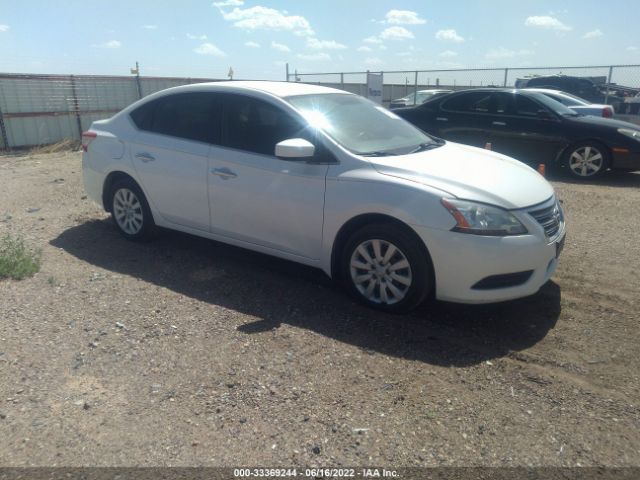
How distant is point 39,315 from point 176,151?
1.93 meters

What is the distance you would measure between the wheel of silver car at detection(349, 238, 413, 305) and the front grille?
1012mm

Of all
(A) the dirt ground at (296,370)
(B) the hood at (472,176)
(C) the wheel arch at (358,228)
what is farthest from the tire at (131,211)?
(B) the hood at (472,176)

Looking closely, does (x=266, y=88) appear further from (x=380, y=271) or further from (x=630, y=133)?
(x=630, y=133)

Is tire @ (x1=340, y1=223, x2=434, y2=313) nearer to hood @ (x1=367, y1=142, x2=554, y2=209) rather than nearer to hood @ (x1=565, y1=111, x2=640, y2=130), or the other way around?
hood @ (x1=367, y1=142, x2=554, y2=209)

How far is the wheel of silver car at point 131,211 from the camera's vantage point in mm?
5648

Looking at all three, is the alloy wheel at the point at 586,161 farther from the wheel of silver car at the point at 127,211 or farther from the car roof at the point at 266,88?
the wheel of silver car at the point at 127,211

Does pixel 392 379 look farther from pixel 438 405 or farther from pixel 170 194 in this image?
pixel 170 194

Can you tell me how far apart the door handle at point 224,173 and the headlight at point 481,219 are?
1956 millimetres

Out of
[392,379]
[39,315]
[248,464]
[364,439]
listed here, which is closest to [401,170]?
[392,379]

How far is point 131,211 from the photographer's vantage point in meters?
5.78

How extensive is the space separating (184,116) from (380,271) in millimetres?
2603

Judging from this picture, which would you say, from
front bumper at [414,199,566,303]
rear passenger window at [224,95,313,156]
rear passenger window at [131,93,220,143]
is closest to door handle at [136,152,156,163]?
rear passenger window at [131,93,220,143]

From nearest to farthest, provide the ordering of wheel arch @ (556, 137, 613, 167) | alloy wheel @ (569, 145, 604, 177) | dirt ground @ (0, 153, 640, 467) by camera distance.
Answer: dirt ground @ (0, 153, 640, 467) < wheel arch @ (556, 137, 613, 167) < alloy wheel @ (569, 145, 604, 177)

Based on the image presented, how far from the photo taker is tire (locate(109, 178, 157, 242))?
18.5ft
